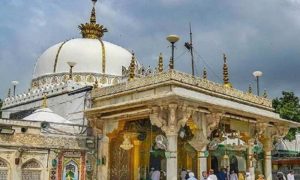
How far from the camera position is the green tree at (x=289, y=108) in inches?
1181

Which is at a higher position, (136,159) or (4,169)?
(136,159)

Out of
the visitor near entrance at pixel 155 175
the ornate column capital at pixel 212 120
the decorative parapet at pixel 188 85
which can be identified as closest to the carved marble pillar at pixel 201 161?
the ornate column capital at pixel 212 120

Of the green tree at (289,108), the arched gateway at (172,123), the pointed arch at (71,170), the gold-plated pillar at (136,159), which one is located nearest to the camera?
the arched gateway at (172,123)

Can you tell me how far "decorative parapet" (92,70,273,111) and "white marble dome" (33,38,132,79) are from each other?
20.9ft

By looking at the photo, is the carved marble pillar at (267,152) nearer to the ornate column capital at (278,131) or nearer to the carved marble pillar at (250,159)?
the ornate column capital at (278,131)

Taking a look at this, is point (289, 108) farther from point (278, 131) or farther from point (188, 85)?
point (188, 85)

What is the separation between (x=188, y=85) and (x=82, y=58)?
10209 millimetres

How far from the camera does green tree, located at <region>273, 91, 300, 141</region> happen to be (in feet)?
98.4

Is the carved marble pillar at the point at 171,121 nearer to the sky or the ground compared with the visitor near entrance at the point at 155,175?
nearer to the sky

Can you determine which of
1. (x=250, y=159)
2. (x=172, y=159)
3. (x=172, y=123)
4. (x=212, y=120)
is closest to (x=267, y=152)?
(x=250, y=159)

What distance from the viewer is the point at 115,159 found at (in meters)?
17.8

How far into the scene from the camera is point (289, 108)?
30453mm

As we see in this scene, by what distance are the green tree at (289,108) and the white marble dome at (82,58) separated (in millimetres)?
11842

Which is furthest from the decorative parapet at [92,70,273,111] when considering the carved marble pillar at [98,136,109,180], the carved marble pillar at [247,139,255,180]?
the carved marble pillar at [98,136,109,180]
